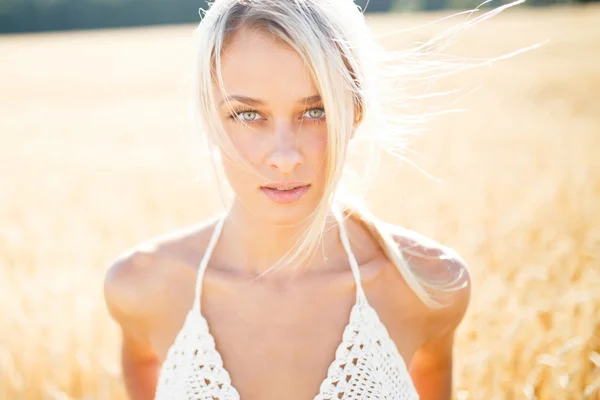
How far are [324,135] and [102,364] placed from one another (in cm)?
144

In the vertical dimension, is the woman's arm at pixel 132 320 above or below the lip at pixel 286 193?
below

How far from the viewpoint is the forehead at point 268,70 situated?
168 cm

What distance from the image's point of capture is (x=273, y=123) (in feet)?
5.62

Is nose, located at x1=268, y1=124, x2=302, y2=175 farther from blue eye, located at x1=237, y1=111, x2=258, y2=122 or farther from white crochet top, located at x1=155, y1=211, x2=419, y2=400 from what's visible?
white crochet top, located at x1=155, y1=211, x2=419, y2=400

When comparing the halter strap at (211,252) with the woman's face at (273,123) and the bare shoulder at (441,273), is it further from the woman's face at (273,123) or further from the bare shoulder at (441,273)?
the woman's face at (273,123)

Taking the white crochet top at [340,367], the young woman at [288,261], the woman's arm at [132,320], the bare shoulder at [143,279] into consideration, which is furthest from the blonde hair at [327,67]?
the woman's arm at [132,320]

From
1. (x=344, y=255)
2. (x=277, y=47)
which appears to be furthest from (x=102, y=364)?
(x=277, y=47)

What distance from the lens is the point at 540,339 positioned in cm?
254

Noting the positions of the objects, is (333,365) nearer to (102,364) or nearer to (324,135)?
(324,135)

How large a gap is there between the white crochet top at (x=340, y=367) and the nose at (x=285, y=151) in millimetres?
469

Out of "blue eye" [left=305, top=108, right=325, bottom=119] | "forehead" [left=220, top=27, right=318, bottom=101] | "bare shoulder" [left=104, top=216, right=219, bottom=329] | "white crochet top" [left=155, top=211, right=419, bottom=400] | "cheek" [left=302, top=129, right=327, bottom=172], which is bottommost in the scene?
"white crochet top" [left=155, top=211, right=419, bottom=400]

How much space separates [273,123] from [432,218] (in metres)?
2.62

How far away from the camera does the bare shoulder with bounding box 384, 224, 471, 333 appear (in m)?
2.02

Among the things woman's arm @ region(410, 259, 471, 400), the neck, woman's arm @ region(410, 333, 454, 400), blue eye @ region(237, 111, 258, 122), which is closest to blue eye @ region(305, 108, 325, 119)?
blue eye @ region(237, 111, 258, 122)
